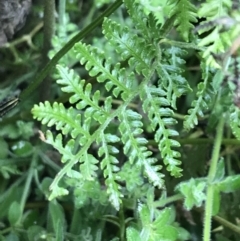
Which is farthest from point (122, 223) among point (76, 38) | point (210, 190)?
point (76, 38)

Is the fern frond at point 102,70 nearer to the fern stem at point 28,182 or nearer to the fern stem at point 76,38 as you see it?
the fern stem at point 76,38

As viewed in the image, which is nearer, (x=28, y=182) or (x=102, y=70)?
(x=102, y=70)

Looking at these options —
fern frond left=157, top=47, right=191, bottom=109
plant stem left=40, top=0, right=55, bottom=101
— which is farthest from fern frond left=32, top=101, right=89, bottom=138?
plant stem left=40, top=0, right=55, bottom=101

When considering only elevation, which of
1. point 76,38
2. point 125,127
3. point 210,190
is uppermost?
point 76,38

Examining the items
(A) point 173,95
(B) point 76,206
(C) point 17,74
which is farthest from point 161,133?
(C) point 17,74

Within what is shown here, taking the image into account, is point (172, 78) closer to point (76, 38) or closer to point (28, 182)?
point (76, 38)

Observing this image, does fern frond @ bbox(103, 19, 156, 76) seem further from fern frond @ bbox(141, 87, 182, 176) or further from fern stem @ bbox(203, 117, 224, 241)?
fern stem @ bbox(203, 117, 224, 241)
